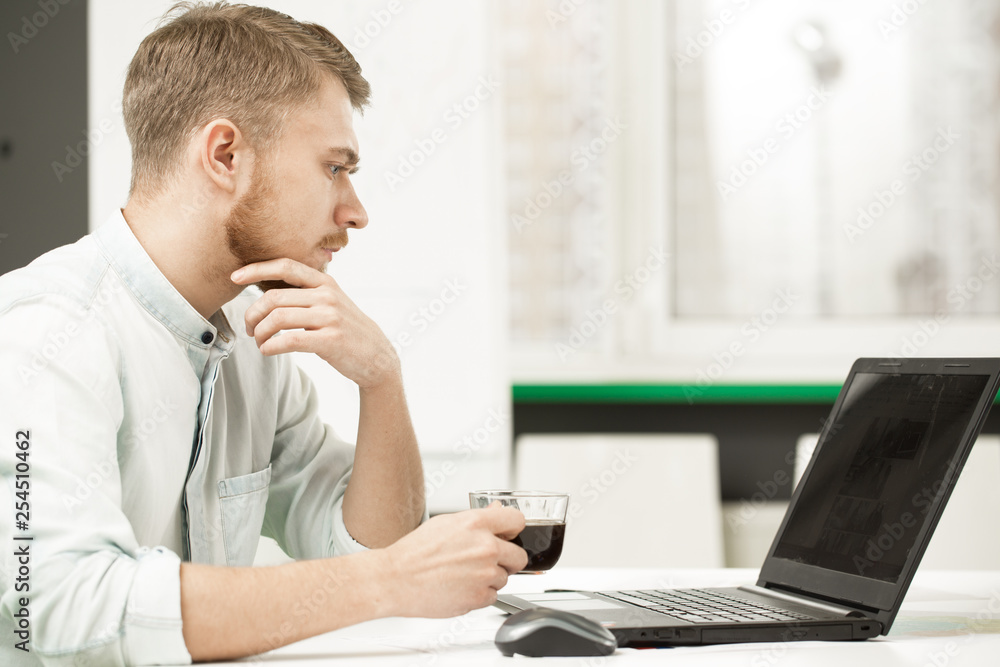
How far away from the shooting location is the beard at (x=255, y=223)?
1.19 metres

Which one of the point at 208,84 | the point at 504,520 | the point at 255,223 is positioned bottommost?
the point at 504,520

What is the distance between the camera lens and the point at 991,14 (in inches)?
110

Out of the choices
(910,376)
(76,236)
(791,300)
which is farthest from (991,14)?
(76,236)

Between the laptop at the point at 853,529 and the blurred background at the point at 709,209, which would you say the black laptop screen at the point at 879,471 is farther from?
the blurred background at the point at 709,209

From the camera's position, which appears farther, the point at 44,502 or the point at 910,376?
the point at 910,376

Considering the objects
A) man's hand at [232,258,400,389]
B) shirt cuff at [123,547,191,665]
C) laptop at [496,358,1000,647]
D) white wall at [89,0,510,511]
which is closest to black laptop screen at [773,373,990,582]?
laptop at [496,358,1000,647]

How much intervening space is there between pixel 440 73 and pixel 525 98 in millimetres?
568

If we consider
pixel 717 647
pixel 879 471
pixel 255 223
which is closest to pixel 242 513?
pixel 255 223

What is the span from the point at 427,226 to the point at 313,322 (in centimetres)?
132

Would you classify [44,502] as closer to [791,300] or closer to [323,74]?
[323,74]

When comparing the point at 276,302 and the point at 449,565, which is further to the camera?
the point at 276,302

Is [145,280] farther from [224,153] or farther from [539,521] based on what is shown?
[539,521]

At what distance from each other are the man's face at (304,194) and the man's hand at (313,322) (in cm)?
4

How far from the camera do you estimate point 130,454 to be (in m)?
1.02
